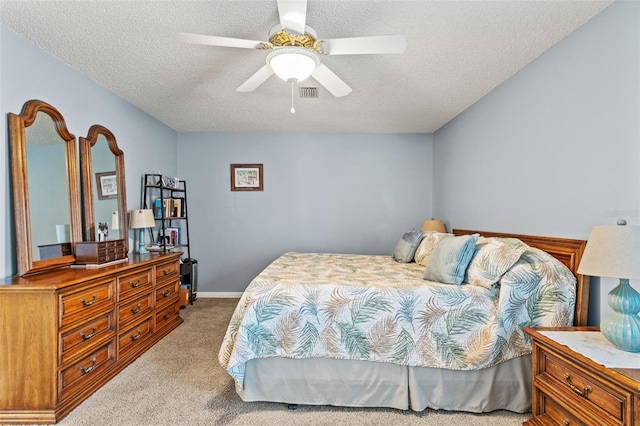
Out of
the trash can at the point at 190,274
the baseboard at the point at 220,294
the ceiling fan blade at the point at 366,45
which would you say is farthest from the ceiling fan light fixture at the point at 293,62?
the baseboard at the point at 220,294

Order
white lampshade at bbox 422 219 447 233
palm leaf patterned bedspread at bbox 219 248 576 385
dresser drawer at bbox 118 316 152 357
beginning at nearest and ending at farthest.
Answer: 1. palm leaf patterned bedspread at bbox 219 248 576 385
2. dresser drawer at bbox 118 316 152 357
3. white lampshade at bbox 422 219 447 233

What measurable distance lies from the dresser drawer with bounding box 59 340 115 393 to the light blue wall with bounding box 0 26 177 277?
2.53 feet

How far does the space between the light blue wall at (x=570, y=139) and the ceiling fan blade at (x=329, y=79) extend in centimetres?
150

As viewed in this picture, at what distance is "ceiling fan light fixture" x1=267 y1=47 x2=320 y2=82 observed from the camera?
1.94 meters

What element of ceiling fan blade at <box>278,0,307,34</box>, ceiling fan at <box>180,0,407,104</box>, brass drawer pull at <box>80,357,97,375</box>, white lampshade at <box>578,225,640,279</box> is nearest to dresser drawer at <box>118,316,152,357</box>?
brass drawer pull at <box>80,357,97,375</box>

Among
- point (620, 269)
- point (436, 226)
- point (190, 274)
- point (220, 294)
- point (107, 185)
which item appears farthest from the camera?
point (220, 294)

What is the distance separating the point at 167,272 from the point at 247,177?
187 centimetres

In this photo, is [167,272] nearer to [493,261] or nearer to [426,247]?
[426,247]

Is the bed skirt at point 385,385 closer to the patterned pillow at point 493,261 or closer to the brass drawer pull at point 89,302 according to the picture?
the patterned pillow at point 493,261

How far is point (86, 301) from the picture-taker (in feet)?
7.34

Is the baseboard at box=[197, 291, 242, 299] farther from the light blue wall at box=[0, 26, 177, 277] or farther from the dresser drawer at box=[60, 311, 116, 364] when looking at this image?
the dresser drawer at box=[60, 311, 116, 364]

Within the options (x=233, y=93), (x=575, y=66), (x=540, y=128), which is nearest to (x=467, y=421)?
(x=540, y=128)

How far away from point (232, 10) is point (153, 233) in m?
3.11

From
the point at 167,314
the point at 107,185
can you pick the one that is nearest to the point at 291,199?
the point at 167,314
